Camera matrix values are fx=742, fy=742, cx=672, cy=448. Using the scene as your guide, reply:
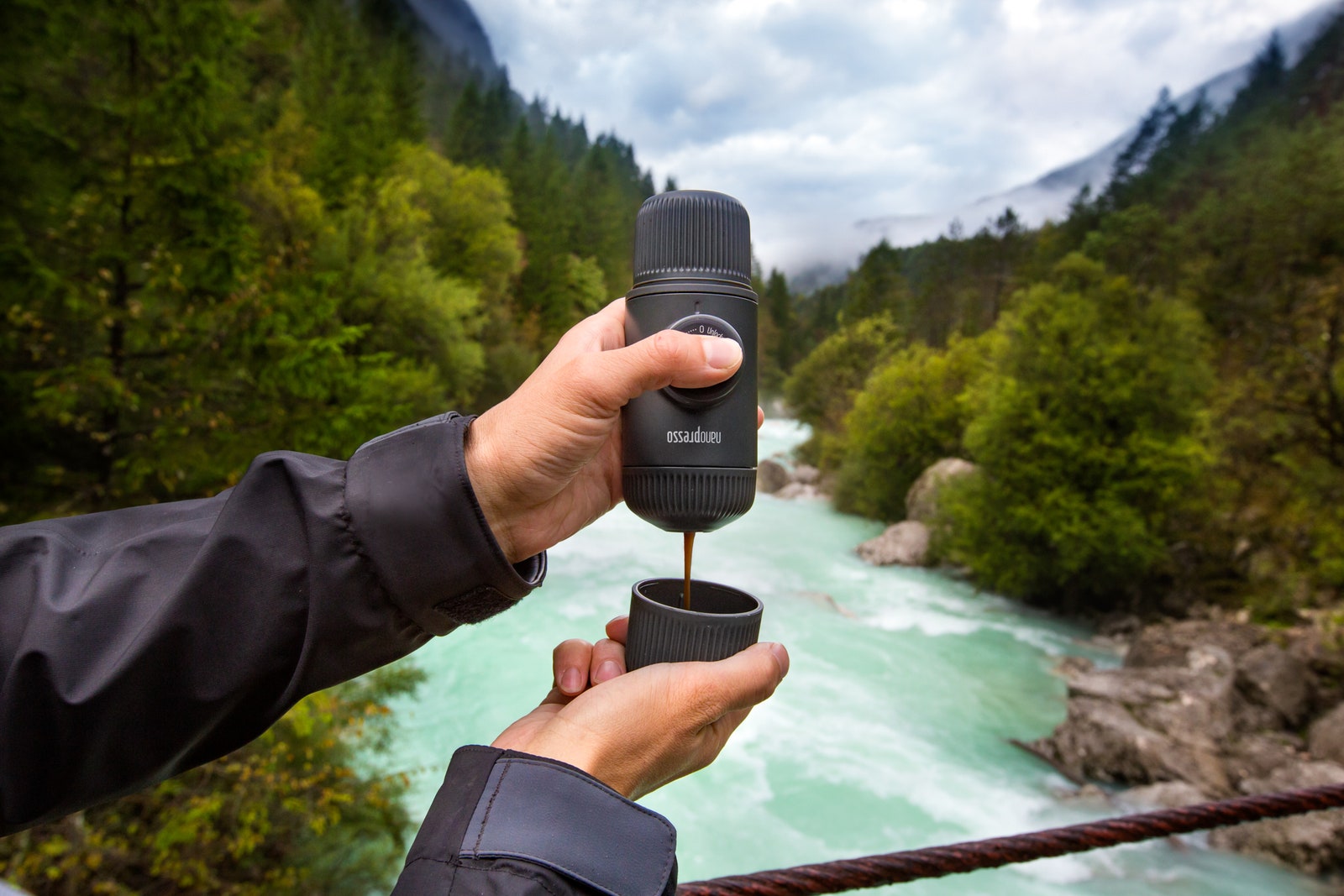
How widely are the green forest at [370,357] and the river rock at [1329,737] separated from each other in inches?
65.5

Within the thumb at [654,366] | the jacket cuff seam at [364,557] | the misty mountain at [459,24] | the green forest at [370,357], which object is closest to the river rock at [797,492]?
→ the green forest at [370,357]

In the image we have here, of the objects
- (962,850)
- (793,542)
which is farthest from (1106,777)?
(793,542)

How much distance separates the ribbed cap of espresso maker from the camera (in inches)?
54.4

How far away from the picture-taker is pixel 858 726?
31.6 feet

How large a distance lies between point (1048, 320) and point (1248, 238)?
2053cm

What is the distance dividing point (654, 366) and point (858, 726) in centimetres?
950

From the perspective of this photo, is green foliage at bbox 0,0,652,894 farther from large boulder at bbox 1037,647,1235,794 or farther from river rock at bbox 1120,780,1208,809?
large boulder at bbox 1037,647,1235,794

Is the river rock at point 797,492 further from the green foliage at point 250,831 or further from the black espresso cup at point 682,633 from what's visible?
the black espresso cup at point 682,633

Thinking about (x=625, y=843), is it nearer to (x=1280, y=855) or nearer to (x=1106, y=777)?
(x=1280, y=855)

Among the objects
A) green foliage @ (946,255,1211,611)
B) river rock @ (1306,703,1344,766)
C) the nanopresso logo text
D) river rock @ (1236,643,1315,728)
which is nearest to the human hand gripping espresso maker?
the nanopresso logo text

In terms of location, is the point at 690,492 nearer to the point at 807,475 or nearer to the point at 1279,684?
the point at 1279,684

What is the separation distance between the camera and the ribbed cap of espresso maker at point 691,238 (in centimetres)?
138

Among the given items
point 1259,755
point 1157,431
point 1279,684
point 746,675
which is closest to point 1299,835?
point 1259,755

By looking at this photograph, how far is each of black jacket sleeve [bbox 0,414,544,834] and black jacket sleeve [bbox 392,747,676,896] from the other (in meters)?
0.32
